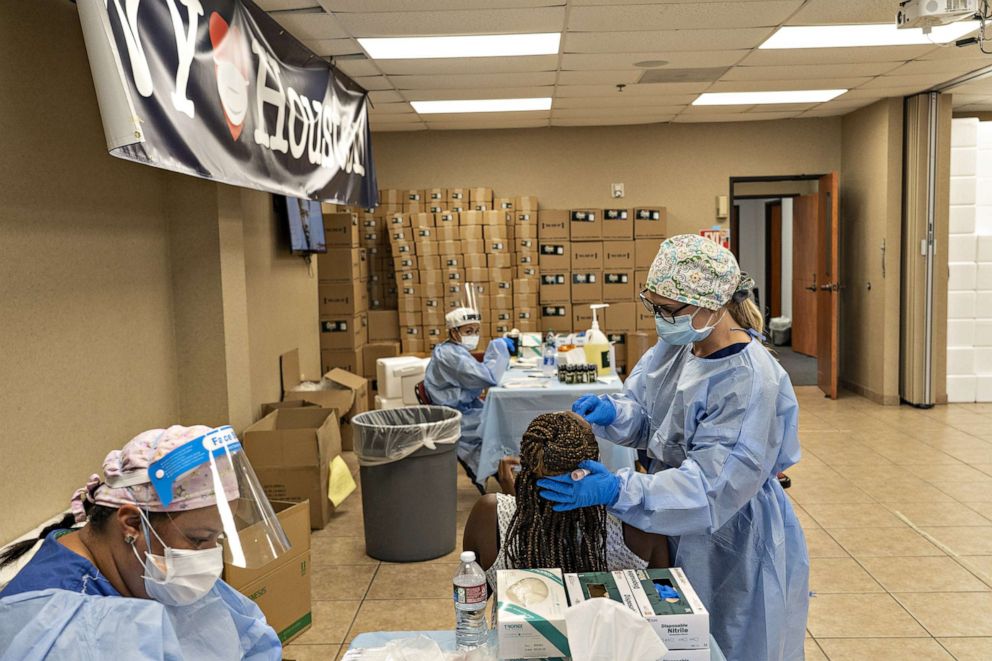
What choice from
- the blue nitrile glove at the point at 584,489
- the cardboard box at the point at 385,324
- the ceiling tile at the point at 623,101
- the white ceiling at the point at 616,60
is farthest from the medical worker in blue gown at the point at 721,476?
the cardboard box at the point at 385,324

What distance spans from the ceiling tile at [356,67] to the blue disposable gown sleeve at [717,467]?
3817 mm

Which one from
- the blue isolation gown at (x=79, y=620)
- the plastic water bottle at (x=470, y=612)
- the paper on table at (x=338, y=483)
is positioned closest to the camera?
the blue isolation gown at (x=79, y=620)

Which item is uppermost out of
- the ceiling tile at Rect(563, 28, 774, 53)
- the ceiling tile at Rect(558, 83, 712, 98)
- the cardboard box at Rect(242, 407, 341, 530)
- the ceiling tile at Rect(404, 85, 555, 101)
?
the ceiling tile at Rect(558, 83, 712, 98)

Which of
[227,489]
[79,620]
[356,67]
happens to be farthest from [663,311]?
[356,67]

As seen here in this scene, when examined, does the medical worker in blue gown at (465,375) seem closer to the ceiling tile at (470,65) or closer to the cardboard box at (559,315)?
the ceiling tile at (470,65)

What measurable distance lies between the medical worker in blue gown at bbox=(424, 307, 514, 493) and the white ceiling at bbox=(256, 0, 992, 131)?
5.45ft

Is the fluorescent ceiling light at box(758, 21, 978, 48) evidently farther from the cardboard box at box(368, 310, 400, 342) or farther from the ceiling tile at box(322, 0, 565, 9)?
the cardboard box at box(368, 310, 400, 342)

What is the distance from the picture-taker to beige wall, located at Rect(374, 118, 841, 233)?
7.91m

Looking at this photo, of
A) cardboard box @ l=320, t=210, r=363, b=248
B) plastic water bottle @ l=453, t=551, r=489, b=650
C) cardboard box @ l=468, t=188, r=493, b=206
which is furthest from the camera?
cardboard box @ l=468, t=188, r=493, b=206

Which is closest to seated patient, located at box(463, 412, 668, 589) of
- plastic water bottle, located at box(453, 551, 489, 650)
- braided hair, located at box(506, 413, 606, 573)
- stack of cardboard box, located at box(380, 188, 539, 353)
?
braided hair, located at box(506, 413, 606, 573)

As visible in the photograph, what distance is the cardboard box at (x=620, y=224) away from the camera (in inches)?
295

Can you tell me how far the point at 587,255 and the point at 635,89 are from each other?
181 centimetres

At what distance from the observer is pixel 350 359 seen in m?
6.91

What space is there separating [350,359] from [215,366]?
292 cm
